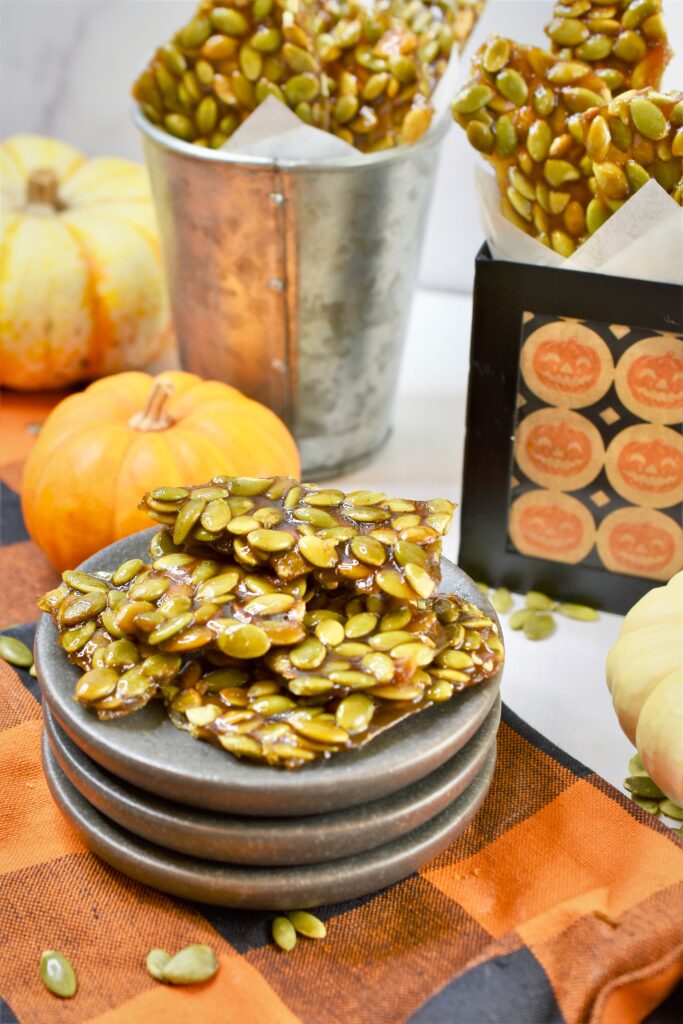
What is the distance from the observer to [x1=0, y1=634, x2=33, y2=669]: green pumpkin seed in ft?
2.66

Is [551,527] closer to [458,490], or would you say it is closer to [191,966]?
[458,490]

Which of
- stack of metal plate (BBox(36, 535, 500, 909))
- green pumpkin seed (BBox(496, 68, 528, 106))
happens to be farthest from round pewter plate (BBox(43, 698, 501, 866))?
green pumpkin seed (BBox(496, 68, 528, 106))

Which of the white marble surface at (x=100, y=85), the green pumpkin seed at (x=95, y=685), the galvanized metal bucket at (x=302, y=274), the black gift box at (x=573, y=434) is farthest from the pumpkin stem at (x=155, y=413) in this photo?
the white marble surface at (x=100, y=85)

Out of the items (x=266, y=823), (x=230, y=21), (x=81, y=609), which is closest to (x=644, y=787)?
(x=266, y=823)

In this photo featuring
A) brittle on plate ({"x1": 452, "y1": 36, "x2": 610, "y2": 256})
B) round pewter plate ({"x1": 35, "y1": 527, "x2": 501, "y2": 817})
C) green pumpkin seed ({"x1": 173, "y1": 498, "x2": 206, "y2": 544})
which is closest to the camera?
round pewter plate ({"x1": 35, "y1": 527, "x2": 501, "y2": 817})

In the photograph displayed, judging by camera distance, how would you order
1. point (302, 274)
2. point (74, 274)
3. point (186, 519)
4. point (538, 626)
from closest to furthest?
point (186, 519) → point (538, 626) → point (302, 274) → point (74, 274)

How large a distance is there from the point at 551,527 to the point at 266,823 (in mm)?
415

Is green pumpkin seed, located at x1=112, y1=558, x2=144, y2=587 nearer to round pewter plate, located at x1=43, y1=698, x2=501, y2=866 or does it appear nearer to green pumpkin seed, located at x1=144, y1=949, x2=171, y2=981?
round pewter plate, located at x1=43, y1=698, x2=501, y2=866

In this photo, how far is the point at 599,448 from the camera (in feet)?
2.82

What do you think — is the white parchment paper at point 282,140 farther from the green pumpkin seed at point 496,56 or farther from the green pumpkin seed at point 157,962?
the green pumpkin seed at point 157,962

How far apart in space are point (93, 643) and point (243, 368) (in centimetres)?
48

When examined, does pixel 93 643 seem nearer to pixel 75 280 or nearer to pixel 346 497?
pixel 346 497

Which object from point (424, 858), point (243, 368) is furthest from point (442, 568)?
point (243, 368)

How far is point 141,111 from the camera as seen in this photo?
3.40ft
